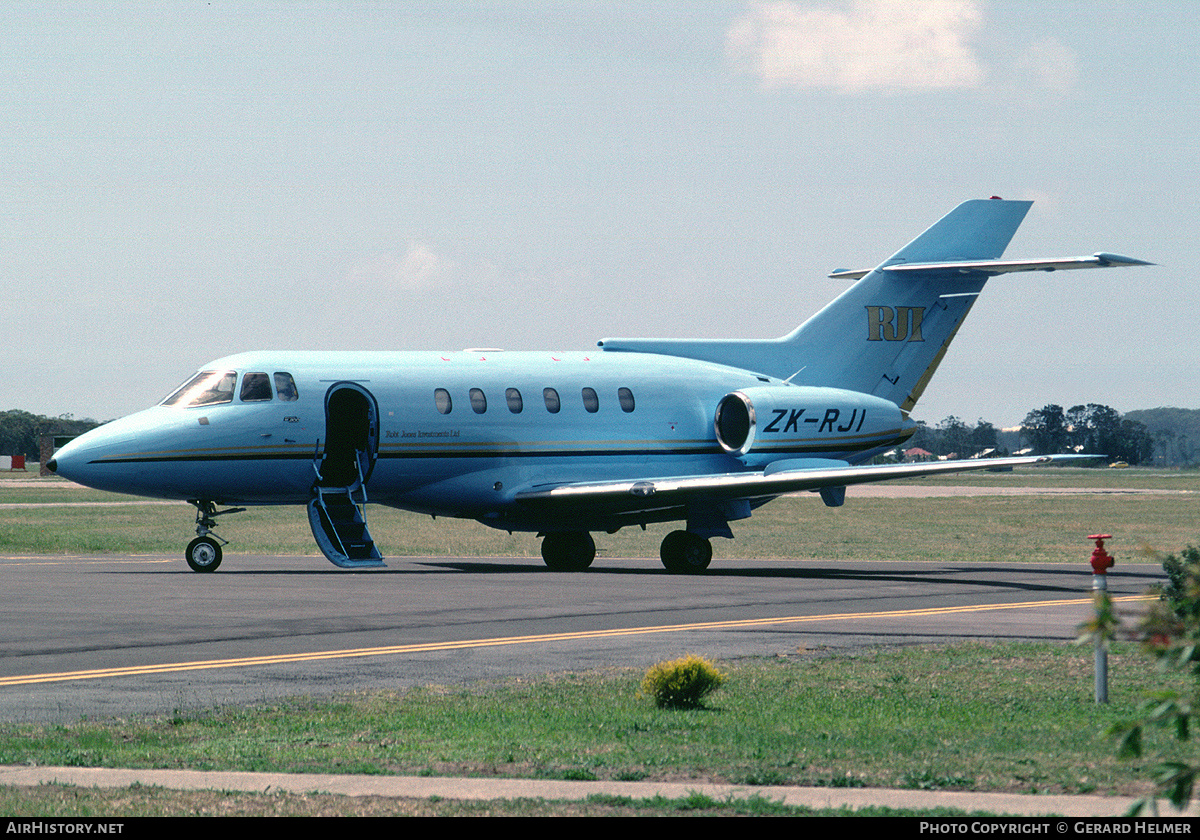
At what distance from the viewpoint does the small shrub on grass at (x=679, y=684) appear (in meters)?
12.6

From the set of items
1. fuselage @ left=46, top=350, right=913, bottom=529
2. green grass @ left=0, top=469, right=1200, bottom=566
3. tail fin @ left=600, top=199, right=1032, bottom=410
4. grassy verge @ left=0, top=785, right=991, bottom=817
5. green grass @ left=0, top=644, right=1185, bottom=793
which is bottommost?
green grass @ left=0, top=469, right=1200, bottom=566

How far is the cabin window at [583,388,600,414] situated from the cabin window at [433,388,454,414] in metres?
3.26

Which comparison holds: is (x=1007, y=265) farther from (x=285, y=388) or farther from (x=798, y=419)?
(x=285, y=388)

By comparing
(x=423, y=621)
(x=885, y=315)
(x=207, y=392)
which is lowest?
(x=423, y=621)

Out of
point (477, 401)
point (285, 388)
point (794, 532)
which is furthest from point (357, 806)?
point (794, 532)

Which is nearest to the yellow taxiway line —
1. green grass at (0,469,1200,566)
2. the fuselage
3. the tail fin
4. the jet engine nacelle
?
the jet engine nacelle

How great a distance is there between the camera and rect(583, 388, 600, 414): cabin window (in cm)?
3262

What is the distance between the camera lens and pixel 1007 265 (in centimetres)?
3425

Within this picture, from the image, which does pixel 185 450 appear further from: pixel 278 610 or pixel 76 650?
pixel 76 650

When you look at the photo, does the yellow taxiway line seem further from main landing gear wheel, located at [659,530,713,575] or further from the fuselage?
the fuselage

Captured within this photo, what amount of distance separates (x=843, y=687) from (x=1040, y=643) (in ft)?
14.2

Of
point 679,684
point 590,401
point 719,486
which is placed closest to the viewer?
point 679,684

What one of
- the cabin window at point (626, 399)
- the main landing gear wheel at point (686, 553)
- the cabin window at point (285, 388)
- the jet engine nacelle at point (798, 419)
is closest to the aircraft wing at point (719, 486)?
the main landing gear wheel at point (686, 553)

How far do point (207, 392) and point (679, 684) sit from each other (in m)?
18.5
